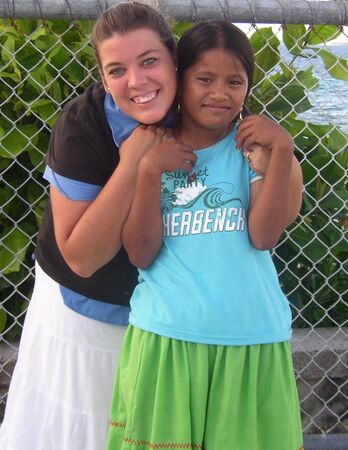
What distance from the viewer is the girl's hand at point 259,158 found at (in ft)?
5.46

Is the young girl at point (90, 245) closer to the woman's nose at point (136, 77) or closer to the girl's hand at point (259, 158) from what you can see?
the woman's nose at point (136, 77)

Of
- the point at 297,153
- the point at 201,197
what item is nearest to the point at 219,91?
the point at 201,197

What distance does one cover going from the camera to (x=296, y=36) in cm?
271

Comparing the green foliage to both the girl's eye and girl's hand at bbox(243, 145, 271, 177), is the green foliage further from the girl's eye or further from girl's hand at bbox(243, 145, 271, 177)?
girl's hand at bbox(243, 145, 271, 177)

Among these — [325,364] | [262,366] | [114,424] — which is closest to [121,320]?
[114,424]

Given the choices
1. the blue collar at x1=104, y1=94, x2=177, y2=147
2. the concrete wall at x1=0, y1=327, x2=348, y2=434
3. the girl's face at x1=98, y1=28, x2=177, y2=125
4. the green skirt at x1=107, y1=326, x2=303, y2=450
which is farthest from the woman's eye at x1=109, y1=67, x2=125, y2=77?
the concrete wall at x1=0, y1=327, x2=348, y2=434

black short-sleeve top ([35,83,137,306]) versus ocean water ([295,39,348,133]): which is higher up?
ocean water ([295,39,348,133])

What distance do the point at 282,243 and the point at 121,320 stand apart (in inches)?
39.6

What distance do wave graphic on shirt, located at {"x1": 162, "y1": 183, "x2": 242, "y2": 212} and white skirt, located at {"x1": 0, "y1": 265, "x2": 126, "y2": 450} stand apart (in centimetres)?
45

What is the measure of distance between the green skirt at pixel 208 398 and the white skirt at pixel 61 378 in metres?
0.32

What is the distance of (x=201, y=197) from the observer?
1.72 m

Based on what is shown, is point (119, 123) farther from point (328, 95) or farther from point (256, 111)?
point (328, 95)

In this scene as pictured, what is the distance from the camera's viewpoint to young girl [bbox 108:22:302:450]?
5.38 ft

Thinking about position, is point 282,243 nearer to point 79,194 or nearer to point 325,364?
point 325,364
